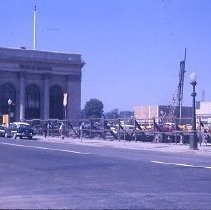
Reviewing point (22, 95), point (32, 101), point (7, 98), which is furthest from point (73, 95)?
point (7, 98)

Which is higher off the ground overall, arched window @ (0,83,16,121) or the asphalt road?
arched window @ (0,83,16,121)

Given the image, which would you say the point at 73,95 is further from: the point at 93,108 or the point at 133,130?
the point at 93,108

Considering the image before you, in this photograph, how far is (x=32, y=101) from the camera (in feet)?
250

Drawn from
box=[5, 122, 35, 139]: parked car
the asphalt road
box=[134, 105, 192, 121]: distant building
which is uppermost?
box=[134, 105, 192, 121]: distant building

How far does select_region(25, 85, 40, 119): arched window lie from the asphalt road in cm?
5669

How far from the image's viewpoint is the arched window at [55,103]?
Answer: 77312 millimetres

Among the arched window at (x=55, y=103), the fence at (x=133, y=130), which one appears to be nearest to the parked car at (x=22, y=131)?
the fence at (x=133, y=130)

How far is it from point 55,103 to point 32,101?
3.52 m

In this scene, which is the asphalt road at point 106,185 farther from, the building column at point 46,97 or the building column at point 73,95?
the building column at point 73,95

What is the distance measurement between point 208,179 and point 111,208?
17.1 ft

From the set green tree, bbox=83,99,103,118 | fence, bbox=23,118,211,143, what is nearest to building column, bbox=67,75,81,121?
fence, bbox=23,118,211,143

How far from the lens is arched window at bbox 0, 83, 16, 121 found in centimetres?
7232

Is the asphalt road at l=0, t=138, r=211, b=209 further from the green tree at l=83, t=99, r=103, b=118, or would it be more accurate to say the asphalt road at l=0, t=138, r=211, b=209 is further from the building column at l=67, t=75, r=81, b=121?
the green tree at l=83, t=99, r=103, b=118

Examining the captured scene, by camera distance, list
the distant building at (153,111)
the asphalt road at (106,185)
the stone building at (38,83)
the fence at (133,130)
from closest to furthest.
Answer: the asphalt road at (106,185) < the fence at (133,130) < the stone building at (38,83) < the distant building at (153,111)
